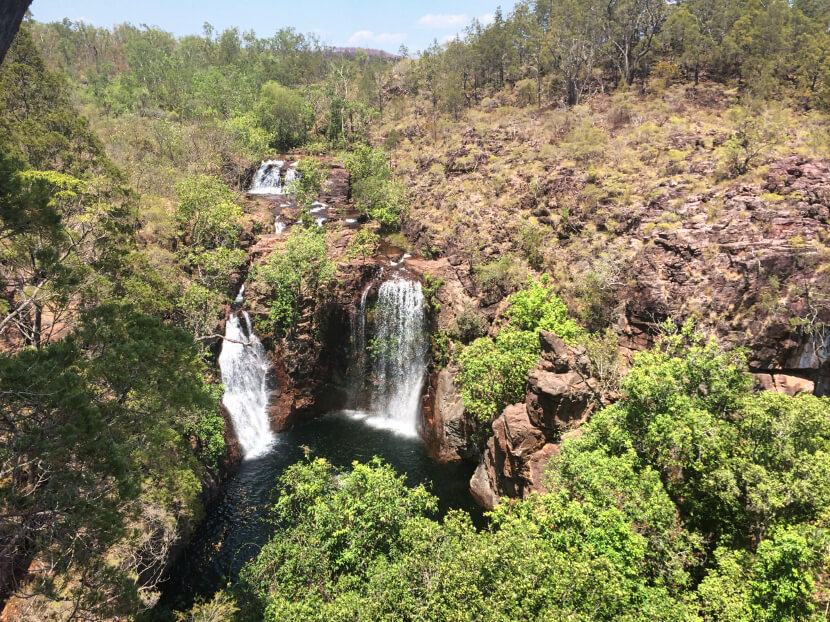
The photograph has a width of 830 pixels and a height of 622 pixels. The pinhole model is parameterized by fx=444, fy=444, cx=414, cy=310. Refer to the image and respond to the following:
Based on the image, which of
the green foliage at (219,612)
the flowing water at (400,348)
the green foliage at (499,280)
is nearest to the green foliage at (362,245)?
the flowing water at (400,348)

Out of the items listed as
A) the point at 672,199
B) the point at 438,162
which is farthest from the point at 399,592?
the point at 438,162

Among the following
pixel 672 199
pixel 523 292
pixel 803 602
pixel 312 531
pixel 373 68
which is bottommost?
pixel 312 531

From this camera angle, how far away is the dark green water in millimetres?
20766

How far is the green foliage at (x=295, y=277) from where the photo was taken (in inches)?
1265

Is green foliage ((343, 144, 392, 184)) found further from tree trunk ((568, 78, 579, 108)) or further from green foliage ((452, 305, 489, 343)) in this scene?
green foliage ((452, 305, 489, 343))

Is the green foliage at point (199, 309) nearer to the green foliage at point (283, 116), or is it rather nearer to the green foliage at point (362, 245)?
the green foliage at point (362, 245)

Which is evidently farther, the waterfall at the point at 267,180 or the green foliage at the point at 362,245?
the waterfall at the point at 267,180

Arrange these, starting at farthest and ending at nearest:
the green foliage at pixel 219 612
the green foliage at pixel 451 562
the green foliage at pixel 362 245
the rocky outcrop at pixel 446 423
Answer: the green foliage at pixel 362 245, the rocky outcrop at pixel 446 423, the green foliage at pixel 219 612, the green foliage at pixel 451 562

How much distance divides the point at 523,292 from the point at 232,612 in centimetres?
2234

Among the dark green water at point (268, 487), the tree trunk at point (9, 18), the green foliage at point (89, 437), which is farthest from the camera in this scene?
the dark green water at point (268, 487)

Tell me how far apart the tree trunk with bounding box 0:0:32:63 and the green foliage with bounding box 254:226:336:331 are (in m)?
23.7

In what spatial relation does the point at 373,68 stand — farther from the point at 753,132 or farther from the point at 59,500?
the point at 59,500

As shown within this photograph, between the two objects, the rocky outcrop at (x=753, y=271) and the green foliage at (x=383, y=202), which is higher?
the green foliage at (x=383, y=202)

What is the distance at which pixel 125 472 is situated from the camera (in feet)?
36.8
